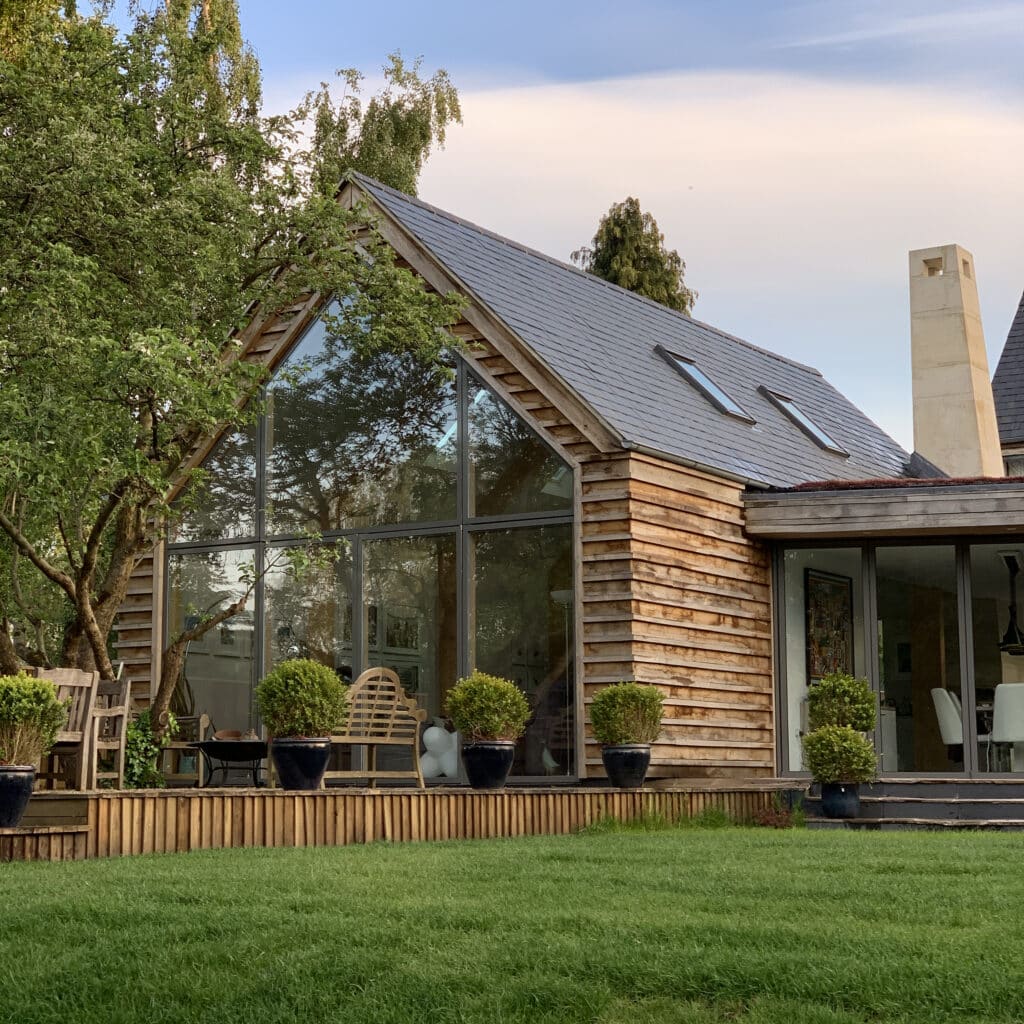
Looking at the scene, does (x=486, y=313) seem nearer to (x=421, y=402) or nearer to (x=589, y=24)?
(x=421, y=402)

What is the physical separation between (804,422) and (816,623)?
4.42m

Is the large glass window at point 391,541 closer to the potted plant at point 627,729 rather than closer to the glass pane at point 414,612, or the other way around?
the glass pane at point 414,612

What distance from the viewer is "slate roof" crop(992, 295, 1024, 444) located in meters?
23.0

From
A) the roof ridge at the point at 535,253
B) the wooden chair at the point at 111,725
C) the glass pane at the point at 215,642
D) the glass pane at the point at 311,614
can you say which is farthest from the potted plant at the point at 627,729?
the roof ridge at the point at 535,253

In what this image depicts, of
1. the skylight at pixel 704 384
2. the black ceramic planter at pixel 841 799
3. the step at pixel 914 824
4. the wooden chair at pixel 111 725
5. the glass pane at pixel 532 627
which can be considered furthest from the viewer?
the skylight at pixel 704 384

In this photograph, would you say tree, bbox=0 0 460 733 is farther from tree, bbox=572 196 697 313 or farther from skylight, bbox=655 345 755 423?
tree, bbox=572 196 697 313

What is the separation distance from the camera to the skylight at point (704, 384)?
1521cm

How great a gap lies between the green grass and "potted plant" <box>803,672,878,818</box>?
4.42 metres

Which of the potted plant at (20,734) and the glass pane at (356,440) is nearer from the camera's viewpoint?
the potted plant at (20,734)

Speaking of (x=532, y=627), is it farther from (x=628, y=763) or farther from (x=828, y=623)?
(x=828, y=623)

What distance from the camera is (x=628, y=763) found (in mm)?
11062

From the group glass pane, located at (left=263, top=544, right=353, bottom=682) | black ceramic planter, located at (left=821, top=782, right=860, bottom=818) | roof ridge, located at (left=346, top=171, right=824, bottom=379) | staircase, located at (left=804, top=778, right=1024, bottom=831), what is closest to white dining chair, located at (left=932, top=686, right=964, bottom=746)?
staircase, located at (left=804, top=778, right=1024, bottom=831)

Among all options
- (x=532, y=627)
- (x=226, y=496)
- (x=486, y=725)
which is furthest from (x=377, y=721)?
(x=226, y=496)

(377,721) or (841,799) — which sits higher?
(377,721)
